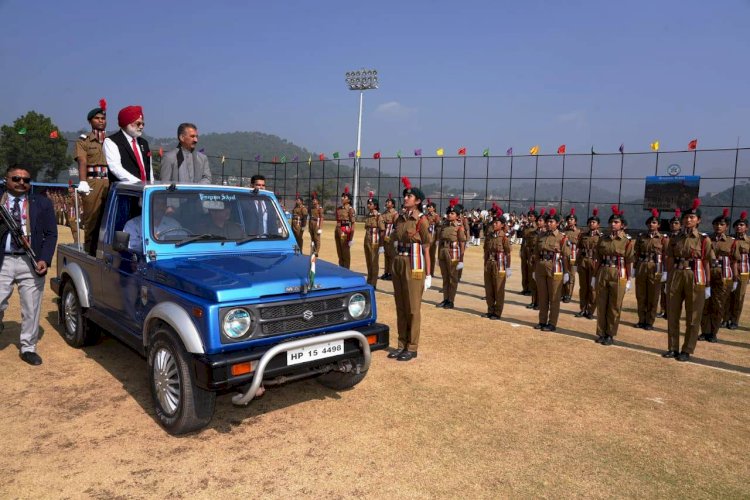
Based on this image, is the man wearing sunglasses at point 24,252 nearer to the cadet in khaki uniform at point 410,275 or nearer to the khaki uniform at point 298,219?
the cadet in khaki uniform at point 410,275

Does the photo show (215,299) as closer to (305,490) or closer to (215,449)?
(215,449)

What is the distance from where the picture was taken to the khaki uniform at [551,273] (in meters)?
8.35

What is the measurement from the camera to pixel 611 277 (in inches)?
308

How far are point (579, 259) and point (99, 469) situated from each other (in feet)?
31.7

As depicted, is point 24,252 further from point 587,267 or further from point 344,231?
point 587,267

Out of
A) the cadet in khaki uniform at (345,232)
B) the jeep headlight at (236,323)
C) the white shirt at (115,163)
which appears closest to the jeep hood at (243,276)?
the jeep headlight at (236,323)

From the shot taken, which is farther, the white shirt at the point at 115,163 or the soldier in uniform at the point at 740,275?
the soldier in uniform at the point at 740,275

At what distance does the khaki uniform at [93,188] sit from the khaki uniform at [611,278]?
7.36 metres

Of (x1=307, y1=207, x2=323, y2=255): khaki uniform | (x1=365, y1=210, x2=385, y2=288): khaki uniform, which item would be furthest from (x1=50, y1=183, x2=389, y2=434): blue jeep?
(x1=307, y1=207, x2=323, y2=255): khaki uniform

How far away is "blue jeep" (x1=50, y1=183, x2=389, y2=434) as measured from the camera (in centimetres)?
353

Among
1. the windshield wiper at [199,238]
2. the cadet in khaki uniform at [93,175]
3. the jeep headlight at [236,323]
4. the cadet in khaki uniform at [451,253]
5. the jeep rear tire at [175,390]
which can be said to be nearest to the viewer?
the jeep headlight at [236,323]

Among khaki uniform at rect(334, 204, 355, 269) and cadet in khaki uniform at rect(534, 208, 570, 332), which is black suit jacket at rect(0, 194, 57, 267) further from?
khaki uniform at rect(334, 204, 355, 269)

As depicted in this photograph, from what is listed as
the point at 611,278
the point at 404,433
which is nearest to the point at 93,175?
the point at 404,433

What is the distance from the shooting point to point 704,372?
20.6ft
